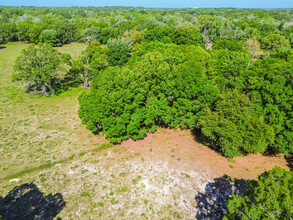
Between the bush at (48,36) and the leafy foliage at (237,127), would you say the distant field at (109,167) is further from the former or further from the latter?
the bush at (48,36)

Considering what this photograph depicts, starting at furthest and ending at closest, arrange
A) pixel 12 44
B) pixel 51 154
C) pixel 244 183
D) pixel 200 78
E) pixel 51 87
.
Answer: pixel 12 44
pixel 51 87
pixel 200 78
pixel 51 154
pixel 244 183

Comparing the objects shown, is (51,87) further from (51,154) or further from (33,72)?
(51,154)

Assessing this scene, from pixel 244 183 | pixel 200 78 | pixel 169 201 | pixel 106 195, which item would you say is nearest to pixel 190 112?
pixel 200 78

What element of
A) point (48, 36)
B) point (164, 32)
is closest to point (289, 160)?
point (164, 32)

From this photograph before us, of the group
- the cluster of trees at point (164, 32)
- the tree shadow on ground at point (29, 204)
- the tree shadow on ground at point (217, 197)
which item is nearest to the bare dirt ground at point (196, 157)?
the tree shadow on ground at point (217, 197)

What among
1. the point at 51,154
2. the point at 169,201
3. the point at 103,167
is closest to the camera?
the point at 169,201

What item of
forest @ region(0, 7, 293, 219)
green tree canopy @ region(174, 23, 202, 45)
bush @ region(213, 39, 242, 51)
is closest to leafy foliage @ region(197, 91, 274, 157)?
forest @ region(0, 7, 293, 219)
